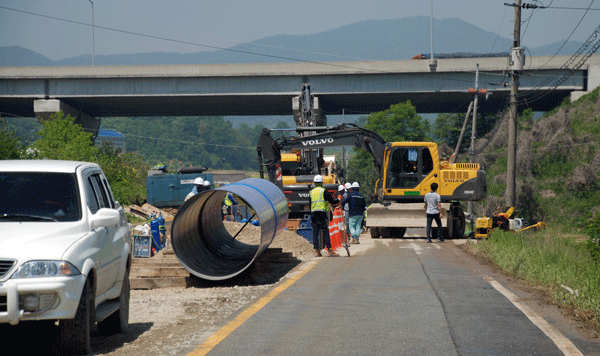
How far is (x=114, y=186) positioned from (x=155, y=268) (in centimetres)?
2882

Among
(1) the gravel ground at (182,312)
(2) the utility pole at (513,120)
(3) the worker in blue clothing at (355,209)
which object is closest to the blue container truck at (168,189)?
(2) the utility pole at (513,120)

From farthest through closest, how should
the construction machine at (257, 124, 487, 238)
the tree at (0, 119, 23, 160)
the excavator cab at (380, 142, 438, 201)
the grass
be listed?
the tree at (0, 119, 23, 160)
the excavator cab at (380, 142, 438, 201)
the construction machine at (257, 124, 487, 238)
the grass

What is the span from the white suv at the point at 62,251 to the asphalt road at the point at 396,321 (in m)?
1.21

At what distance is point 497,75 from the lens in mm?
48969

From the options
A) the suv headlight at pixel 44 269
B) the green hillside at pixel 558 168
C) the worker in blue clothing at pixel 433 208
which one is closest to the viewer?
the suv headlight at pixel 44 269

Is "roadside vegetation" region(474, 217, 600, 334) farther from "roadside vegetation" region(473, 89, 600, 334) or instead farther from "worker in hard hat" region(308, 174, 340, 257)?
"roadside vegetation" region(473, 89, 600, 334)

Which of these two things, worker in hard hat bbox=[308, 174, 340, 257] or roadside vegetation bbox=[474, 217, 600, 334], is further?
worker in hard hat bbox=[308, 174, 340, 257]

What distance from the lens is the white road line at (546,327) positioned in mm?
6586

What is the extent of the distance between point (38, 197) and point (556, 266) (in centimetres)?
893

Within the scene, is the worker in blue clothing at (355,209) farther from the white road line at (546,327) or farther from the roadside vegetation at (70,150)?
the roadside vegetation at (70,150)

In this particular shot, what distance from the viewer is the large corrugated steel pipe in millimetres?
12266

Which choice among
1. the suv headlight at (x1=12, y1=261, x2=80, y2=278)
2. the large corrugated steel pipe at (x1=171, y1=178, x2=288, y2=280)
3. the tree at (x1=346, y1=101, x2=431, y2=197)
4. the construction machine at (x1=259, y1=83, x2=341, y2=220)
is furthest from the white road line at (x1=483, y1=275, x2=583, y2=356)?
the tree at (x1=346, y1=101, x2=431, y2=197)

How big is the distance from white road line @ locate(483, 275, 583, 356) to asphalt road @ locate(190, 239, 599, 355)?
0.04 meters

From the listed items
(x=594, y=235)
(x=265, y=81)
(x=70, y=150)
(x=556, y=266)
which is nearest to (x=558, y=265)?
(x=556, y=266)
